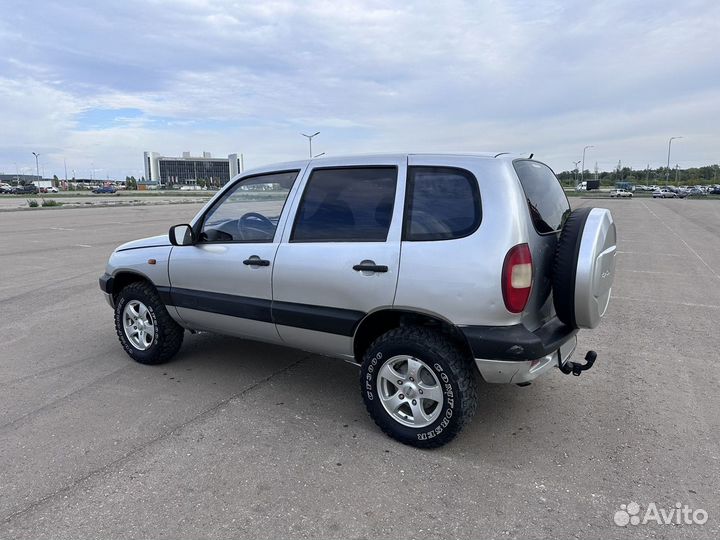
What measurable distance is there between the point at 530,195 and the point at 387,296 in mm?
1110

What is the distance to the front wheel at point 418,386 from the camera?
10.4 ft

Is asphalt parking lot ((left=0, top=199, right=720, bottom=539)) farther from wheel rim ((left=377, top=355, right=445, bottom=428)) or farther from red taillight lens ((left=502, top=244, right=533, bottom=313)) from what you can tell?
red taillight lens ((left=502, top=244, right=533, bottom=313))

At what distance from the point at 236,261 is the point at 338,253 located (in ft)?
3.17

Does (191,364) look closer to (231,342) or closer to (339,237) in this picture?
(231,342)

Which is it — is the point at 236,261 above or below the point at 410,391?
above

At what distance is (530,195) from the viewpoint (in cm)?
332

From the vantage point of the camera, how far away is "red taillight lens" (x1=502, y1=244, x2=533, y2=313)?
2.95 m

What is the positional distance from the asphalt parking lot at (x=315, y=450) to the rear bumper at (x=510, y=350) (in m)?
0.56

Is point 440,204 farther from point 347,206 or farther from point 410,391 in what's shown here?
point 410,391

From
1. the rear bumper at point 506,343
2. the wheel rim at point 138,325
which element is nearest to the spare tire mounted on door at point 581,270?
the rear bumper at point 506,343

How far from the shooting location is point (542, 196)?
3.55 meters

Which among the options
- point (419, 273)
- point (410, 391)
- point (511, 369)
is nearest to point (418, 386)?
point (410, 391)

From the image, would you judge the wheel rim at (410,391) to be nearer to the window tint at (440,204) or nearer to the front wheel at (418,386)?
the front wheel at (418,386)

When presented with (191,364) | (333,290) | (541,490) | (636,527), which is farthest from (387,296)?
(191,364)
